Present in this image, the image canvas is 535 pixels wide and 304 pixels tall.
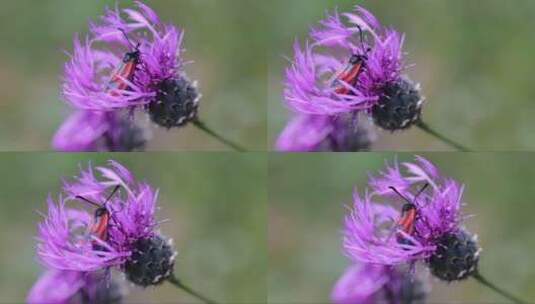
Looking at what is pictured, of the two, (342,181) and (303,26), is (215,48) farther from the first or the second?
(342,181)

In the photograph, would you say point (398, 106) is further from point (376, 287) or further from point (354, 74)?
point (376, 287)

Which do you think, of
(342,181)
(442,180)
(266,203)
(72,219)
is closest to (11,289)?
(72,219)

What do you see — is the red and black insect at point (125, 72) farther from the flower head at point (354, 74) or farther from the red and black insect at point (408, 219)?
the red and black insect at point (408, 219)

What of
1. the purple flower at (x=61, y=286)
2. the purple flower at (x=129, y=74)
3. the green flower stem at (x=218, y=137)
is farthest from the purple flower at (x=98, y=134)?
the purple flower at (x=61, y=286)

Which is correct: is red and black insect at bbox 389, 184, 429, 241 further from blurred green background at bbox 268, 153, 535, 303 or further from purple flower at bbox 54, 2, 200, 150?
purple flower at bbox 54, 2, 200, 150

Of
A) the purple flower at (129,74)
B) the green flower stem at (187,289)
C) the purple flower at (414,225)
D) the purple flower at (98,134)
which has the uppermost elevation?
the purple flower at (129,74)

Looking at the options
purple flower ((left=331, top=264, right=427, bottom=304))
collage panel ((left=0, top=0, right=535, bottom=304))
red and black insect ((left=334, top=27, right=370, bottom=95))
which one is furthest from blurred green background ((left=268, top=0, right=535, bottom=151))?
purple flower ((left=331, top=264, right=427, bottom=304))
